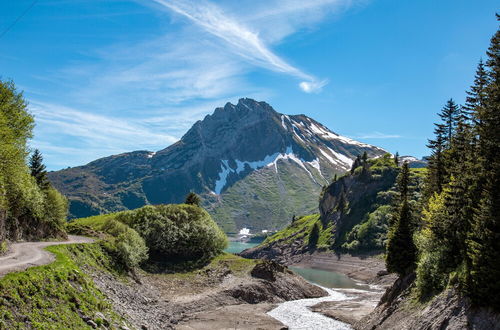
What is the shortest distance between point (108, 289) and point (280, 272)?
150 ft

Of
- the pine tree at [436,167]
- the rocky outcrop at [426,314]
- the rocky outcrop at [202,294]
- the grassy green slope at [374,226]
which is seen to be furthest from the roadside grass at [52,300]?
the grassy green slope at [374,226]

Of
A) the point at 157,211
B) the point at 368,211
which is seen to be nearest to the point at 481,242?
the point at 157,211

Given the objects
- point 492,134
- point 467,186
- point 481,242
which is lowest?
point 481,242

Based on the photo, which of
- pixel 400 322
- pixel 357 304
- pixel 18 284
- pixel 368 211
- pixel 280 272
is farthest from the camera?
pixel 368 211

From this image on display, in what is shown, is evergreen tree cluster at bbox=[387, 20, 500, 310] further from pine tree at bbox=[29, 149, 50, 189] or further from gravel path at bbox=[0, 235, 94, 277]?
pine tree at bbox=[29, 149, 50, 189]

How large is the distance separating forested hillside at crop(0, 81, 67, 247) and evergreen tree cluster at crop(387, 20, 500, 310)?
44955mm

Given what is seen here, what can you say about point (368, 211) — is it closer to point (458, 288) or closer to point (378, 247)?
point (378, 247)

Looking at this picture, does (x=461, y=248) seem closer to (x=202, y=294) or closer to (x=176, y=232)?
(x=202, y=294)

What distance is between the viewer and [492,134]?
137 feet

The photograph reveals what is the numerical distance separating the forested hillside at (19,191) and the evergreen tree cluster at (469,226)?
147 ft

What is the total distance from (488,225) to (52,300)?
3681 cm

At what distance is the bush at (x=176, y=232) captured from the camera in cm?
8019

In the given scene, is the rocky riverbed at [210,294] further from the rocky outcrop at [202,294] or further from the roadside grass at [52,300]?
the roadside grass at [52,300]

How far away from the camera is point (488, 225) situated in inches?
1398
